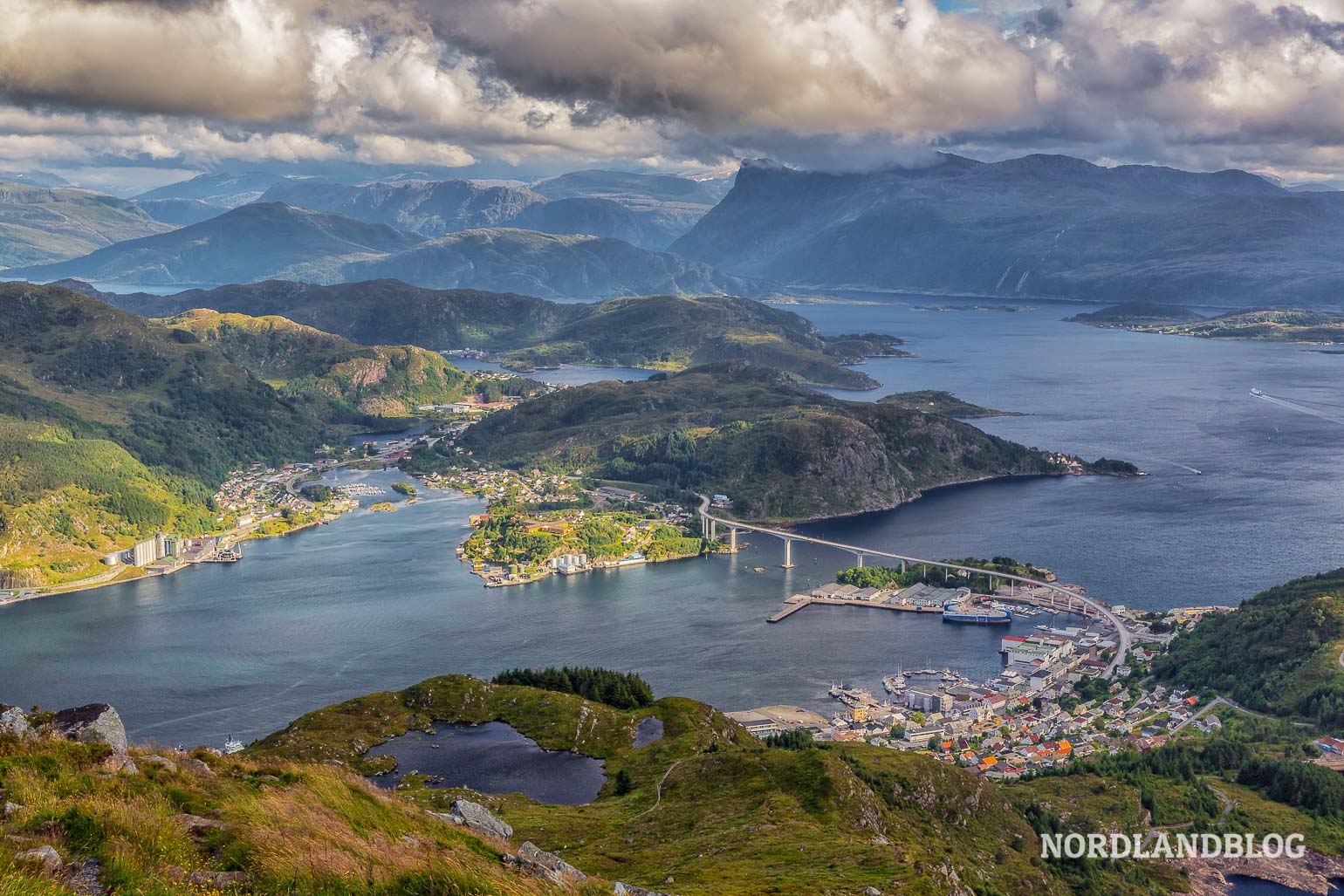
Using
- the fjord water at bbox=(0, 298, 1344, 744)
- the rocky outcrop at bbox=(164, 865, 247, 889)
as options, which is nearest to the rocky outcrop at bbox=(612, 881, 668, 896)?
the rocky outcrop at bbox=(164, 865, 247, 889)

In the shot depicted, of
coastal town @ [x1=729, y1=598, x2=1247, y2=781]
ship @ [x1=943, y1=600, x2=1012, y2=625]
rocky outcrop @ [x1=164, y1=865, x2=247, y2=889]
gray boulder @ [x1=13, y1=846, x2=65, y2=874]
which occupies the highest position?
gray boulder @ [x1=13, y1=846, x2=65, y2=874]

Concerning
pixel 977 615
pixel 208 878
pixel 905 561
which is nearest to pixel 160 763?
pixel 208 878

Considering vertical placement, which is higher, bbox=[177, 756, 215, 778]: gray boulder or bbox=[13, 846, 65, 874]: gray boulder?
bbox=[13, 846, 65, 874]: gray boulder

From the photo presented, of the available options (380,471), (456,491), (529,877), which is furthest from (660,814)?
(380,471)

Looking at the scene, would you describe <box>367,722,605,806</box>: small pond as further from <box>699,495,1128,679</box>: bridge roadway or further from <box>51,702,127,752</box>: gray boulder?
<box>699,495,1128,679</box>: bridge roadway

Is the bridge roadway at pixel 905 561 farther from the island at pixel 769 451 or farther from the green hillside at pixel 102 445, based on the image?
the green hillside at pixel 102 445

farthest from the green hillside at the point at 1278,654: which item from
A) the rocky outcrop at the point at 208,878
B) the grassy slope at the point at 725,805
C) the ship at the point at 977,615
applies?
the rocky outcrop at the point at 208,878

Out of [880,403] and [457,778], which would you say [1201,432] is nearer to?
[880,403]
